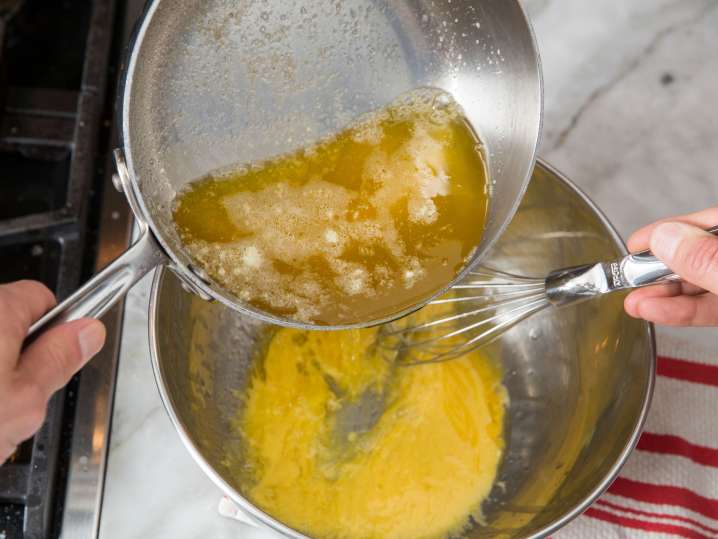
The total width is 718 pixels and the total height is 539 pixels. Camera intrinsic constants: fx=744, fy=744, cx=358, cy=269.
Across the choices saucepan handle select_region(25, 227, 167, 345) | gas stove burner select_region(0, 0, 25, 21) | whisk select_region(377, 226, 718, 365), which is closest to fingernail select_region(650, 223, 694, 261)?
whisk select_region(377, 226, 718, 365)

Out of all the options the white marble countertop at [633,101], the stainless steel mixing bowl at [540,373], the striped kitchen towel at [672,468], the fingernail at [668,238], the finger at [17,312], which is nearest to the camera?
the finger at [17,312]

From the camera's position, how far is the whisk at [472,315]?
0.87 m

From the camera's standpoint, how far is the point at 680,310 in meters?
0.85

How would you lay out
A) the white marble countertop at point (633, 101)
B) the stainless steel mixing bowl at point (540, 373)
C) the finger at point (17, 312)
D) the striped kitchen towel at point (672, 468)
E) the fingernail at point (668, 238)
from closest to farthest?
the finger at point (17, 312) → the fingernail at point (668, 238) → the stainless steel mixing bowl at point (540, 373) → the striped kitchen towel at point (672, 468) → the white marble countertop at point (633, 101)

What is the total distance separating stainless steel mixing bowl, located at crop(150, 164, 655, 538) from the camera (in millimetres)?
792

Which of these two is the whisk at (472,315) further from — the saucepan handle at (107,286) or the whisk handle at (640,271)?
the saucepan handle at (107,286)

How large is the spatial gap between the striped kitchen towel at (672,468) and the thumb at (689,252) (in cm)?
33

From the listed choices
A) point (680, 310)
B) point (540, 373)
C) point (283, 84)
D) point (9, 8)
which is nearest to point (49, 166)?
point (9, 8)

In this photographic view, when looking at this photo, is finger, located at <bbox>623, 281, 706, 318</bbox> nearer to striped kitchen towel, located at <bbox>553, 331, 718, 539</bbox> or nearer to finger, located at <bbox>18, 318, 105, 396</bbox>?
striped kitchen towel, located at <bbox>553, 331, 718, 539</bbox>

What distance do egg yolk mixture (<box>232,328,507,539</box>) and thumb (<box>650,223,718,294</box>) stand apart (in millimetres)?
352

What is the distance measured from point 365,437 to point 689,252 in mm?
448

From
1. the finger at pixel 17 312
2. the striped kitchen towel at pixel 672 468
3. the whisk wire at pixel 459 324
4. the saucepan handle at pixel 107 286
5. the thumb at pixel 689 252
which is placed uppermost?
the thumb at pixel 689 252

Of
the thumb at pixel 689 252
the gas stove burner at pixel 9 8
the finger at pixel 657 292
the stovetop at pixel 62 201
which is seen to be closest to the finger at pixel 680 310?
the finger at pixel 657 292

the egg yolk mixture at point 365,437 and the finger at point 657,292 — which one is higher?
the finger at point 657,292
